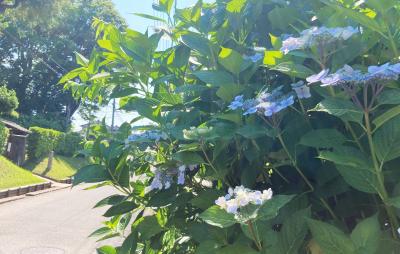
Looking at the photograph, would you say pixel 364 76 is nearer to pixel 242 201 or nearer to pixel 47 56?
pixel 242 201

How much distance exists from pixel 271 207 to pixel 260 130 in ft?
0.63

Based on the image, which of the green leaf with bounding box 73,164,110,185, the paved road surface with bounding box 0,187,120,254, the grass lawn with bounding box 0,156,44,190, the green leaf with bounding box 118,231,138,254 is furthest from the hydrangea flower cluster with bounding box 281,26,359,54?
the grass lawn with bounding box 0,156,44,190

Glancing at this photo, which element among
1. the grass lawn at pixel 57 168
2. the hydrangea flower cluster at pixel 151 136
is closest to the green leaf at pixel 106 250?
the hydrangea flower cluster at pixel 151 136

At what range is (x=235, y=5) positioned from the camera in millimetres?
1183

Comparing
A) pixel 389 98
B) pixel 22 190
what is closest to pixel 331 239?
pixel 389 98

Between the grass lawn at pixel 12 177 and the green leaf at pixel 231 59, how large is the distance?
12777 mm

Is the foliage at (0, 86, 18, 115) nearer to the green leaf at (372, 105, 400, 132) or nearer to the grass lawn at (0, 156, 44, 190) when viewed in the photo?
the grass lawn at (0, 156, 44, 190)

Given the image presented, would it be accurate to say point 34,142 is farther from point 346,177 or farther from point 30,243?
point 346,177

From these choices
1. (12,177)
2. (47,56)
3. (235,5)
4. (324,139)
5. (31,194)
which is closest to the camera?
(324,139)

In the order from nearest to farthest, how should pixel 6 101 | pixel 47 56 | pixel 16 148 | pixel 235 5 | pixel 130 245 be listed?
1. pixel 235 5
2. pixel 130 245
3. pixel 6 101
4. pixel 16 148
5. pixel 47 56

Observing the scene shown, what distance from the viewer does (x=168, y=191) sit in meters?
1.24

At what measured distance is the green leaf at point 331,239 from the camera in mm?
803

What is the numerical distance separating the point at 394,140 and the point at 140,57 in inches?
32.0

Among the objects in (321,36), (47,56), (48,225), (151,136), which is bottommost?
(48,225)
